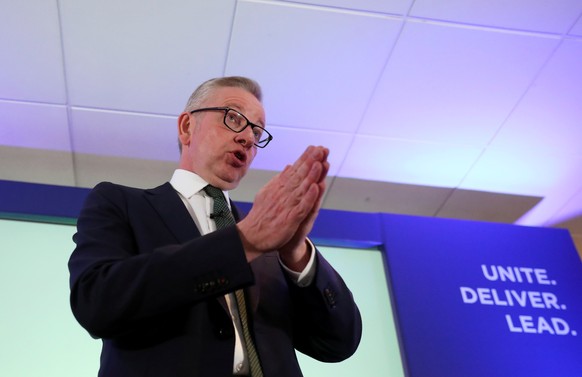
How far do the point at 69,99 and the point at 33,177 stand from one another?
2.60 ft

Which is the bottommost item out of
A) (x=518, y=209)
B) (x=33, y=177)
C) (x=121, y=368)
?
(x=121, y=368)

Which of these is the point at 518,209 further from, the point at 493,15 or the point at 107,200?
the point at 107,200

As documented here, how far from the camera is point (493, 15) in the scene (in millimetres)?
2309

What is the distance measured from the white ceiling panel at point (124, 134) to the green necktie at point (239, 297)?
182 centimetres

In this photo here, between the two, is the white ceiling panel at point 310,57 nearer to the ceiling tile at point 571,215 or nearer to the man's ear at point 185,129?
the man's ear at point 185,129

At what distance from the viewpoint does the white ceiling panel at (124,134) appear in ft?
9.17

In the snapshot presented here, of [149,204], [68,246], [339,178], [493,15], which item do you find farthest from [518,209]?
[149,204]

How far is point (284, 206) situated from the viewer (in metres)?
0.79

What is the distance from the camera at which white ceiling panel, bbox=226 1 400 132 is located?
2.29 metres

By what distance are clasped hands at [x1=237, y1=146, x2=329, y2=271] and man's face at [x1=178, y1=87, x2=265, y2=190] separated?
362mm

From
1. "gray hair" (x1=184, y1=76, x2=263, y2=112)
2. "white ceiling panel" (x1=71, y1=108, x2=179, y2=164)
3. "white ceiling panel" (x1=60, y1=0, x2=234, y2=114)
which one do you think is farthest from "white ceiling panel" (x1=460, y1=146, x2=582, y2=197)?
"gray hair" (x1=184, y1=76, x2=263, y2=112)

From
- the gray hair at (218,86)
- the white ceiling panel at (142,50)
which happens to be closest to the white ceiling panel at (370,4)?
the white ceiling panel at (142,50)

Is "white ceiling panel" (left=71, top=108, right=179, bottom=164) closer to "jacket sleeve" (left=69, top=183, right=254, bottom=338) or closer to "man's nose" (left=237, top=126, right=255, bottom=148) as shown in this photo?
"man's nose" (left=237, top=126, right=255, bottom=148)

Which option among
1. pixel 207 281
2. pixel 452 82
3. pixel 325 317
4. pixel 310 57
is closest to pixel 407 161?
pixel 452 82
